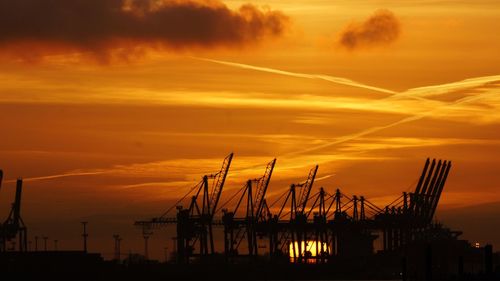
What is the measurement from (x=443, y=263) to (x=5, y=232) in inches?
2463

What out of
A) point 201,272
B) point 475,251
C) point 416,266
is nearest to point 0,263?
point 201,272

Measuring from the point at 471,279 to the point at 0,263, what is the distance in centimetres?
9134

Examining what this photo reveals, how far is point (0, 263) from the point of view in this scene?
172875 millimetres

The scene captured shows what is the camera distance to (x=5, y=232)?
615 feet

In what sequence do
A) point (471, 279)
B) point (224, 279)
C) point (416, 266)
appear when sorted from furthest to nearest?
point (224, 279) < point (416, 266) < point (471, 279)

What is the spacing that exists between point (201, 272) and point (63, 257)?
25.3 m

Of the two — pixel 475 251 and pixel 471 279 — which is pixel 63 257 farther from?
pixel 471 279

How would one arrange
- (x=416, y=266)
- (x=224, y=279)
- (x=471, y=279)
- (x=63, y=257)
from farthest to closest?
(x=224, y=279)
(x=63, y=257)
(x=416, y=266)
(x=471, y=279)

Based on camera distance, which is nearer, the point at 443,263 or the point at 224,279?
the point at 443,263

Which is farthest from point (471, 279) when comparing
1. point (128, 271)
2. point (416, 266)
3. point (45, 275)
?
point (128, 271)

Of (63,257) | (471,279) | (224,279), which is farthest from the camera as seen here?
(224,279)

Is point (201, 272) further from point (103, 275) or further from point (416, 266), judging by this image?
point (416, 266)

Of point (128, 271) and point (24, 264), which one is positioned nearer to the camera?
point (24, 264)

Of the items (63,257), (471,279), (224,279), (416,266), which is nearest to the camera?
(471,279)
